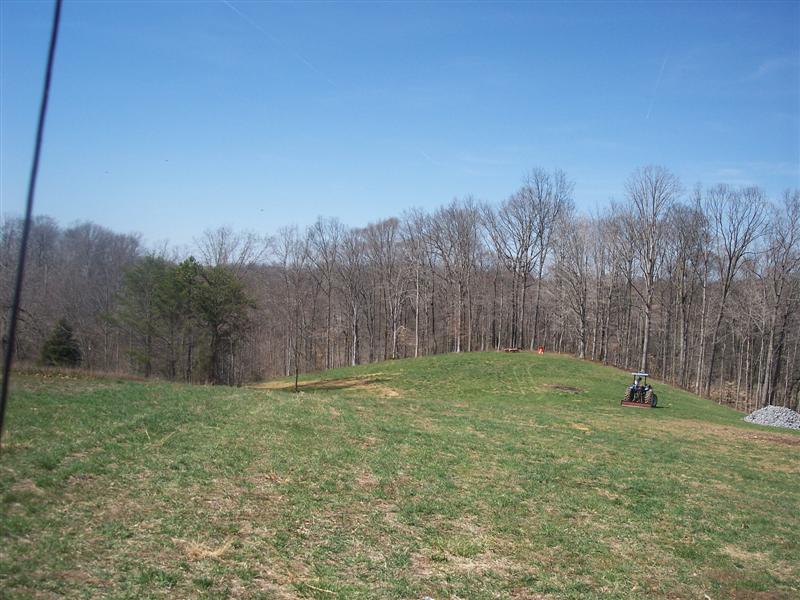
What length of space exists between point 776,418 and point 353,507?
75.8 feet

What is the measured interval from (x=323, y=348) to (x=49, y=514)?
185ft

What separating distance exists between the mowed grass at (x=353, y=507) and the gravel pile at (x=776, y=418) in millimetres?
9432

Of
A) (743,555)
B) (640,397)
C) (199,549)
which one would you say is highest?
(640,397)

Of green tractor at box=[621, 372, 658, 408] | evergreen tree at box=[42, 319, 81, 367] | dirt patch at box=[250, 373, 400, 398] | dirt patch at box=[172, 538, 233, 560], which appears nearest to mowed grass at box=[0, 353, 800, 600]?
dirt patch at box=[172, 538, 233, 560]

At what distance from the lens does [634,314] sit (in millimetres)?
56312

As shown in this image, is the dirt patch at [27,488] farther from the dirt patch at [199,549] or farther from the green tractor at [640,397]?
the green tractor at [640,397]

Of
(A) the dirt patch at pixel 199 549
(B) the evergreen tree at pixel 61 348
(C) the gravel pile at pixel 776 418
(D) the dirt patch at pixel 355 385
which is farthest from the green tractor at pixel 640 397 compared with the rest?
(A) the dirt patch at pixel 199 549

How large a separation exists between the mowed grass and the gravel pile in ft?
30.9

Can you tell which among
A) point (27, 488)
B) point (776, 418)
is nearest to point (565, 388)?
point (776, 418)

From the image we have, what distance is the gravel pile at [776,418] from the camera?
23.9m

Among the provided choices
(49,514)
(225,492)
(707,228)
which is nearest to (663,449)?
(225,492)

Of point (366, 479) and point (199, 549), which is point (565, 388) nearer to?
point (366, 479)

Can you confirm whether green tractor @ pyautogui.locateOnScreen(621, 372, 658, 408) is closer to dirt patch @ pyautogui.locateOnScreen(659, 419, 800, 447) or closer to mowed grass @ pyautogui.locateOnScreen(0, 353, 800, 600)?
dirt patch @ pyautogui.locateOnScreen(659, 419, 800, 447)

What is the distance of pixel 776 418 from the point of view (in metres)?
24.3
